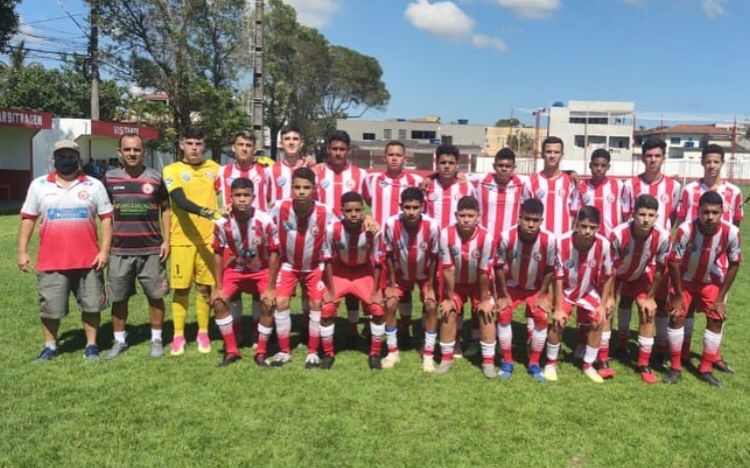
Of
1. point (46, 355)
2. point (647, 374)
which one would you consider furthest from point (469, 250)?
point (46, 355)

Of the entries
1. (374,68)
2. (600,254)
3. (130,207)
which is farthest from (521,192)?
(374,68)

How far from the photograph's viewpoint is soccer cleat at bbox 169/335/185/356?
18.5 ft

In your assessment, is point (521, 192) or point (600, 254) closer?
point (600, 254)

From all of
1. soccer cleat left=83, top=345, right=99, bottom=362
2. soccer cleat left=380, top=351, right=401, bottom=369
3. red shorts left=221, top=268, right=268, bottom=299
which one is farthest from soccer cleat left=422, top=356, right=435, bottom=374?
soccer cleat left=83, top=345, right=99, bottom=362

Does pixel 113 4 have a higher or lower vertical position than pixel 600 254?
higher

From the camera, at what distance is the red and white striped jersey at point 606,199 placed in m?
5.85

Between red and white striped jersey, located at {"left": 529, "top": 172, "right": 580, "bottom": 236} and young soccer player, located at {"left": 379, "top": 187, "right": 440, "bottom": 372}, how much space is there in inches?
51.8

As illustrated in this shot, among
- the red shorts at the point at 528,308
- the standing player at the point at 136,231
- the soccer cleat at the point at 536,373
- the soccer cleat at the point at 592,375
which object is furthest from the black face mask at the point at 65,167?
the soccer cleat at the point at 592,375

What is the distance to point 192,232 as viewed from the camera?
220 inches

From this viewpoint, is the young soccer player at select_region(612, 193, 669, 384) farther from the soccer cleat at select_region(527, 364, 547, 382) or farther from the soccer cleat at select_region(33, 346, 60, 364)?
the soccer cleat at select_region(33, 346, 60, 364)

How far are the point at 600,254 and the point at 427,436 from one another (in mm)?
2197

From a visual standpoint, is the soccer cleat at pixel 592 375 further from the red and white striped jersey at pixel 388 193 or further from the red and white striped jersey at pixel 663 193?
the red and white striped jersey at pixel 388 193

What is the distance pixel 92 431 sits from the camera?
13.1ft

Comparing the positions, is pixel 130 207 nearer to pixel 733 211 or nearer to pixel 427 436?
pixel 427 436
